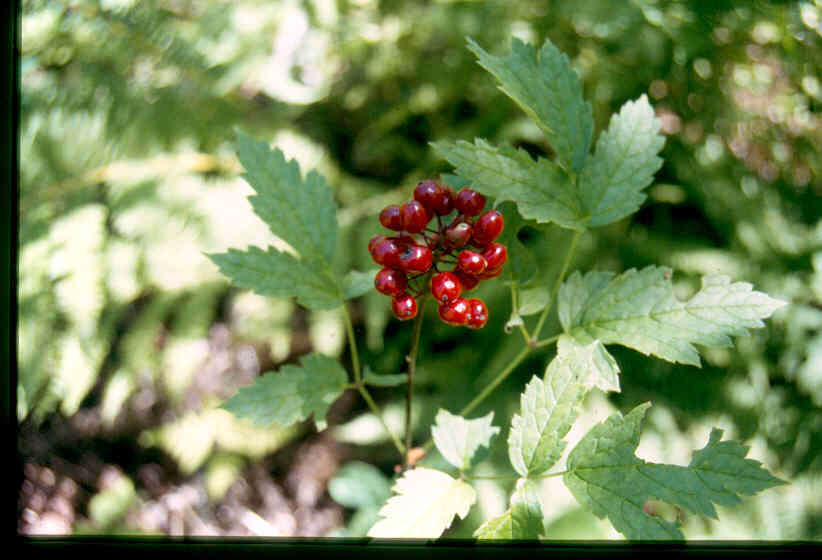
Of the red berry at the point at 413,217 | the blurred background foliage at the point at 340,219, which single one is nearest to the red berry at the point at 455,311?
the red berry at the point at 413,217

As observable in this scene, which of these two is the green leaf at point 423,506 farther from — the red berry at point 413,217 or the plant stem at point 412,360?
the red berry at point 413,217

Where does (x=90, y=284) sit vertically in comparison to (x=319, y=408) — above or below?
below

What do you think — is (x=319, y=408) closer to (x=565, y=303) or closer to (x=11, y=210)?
(x=565, y=303)

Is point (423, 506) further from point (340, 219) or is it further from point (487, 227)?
point (340, 219)

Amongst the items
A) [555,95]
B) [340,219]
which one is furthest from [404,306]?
[340,219]

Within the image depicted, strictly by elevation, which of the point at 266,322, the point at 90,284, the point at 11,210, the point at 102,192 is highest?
the point at 11,210

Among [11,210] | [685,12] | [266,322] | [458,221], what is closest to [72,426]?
[266,322]

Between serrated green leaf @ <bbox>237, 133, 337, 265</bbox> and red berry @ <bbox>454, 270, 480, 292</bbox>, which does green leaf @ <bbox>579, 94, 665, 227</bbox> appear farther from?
serrated green leaf @ <bbox>237, 133, 337, 265</bbox>
